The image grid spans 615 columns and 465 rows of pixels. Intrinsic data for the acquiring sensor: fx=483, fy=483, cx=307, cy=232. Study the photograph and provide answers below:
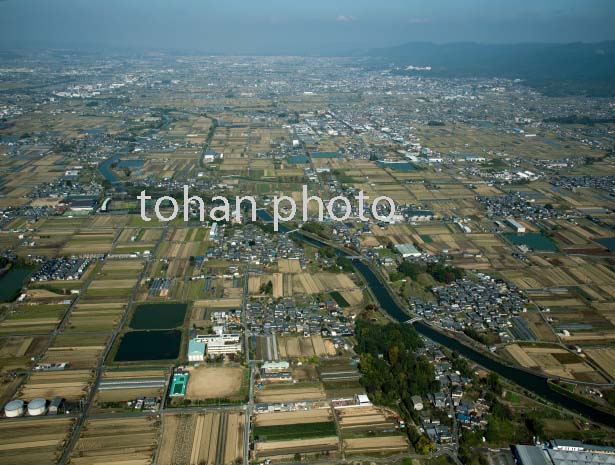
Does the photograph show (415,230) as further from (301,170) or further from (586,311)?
(301,170)

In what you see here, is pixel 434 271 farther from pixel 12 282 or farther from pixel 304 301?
pixel 12 282

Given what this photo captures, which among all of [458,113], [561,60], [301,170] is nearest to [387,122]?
[458,113]

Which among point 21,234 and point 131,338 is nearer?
point 131,338

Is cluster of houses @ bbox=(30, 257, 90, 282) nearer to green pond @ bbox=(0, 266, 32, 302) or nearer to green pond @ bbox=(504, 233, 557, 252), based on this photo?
green pond @ bbox=(0, 266, 32, 302)

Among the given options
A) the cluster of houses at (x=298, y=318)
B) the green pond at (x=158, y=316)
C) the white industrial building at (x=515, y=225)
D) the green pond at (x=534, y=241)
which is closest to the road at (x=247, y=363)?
the cluster of houses at (x=298, y=318)

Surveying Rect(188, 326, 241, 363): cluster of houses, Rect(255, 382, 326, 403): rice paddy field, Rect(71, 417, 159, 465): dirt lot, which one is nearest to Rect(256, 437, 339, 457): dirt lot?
Rect(255, 382, 326, 403): rice paddy field

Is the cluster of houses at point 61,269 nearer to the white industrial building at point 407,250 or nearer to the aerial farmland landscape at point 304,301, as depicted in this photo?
the aerial farmland landscape at point 304,301
